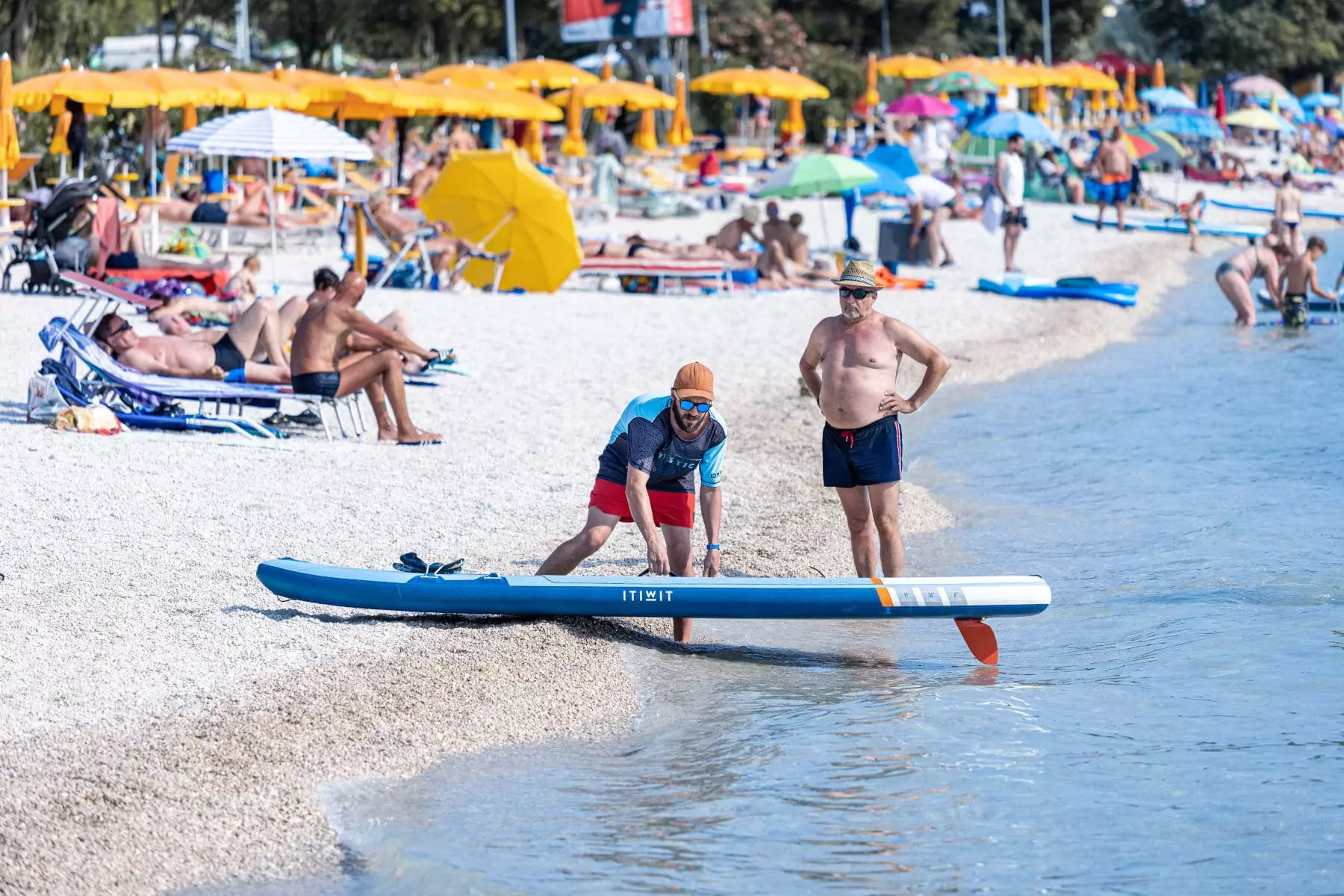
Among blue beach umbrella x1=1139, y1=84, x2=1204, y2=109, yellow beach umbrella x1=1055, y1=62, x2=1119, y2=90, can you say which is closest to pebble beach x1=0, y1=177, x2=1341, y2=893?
blue beach umbrella x1=1139, y1=84, x2=1204, y2=109

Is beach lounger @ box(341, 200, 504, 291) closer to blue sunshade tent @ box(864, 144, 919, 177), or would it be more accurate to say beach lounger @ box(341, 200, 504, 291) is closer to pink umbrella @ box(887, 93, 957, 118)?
blue sunshade tent @ box(864, 144, 919, 177)

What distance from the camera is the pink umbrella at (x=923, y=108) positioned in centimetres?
3409

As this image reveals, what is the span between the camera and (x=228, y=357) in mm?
11922

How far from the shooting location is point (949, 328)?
61.0 feet

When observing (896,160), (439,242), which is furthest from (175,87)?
(896,160)

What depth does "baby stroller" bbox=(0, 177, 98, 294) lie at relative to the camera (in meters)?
15.9

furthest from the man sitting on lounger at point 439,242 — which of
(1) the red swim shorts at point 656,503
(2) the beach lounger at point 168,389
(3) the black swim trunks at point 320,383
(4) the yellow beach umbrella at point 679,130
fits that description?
(4) the yellow beach umbrella at point 679,130

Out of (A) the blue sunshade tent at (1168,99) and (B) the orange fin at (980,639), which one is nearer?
(B) the orange fin at (980,639)

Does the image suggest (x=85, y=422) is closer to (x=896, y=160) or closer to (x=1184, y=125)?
(x=896, y=160)

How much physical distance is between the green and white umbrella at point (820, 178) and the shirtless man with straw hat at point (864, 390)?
1134 cm

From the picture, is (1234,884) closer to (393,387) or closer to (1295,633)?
(1295,633)

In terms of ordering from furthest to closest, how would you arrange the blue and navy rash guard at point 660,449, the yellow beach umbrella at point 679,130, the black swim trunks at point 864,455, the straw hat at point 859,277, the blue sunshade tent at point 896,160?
the yellow beach umbrella at point 679,130
the blue sunshade tent at point 896,160
the black swim trunks at point 864,455
the straw hat at point 859,277
the blue and navy rash guard at point 660,449

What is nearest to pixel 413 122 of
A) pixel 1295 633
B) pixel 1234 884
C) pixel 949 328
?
pixel 949 328

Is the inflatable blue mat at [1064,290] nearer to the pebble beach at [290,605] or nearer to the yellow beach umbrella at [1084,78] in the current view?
the pebble beach at [290,605]
